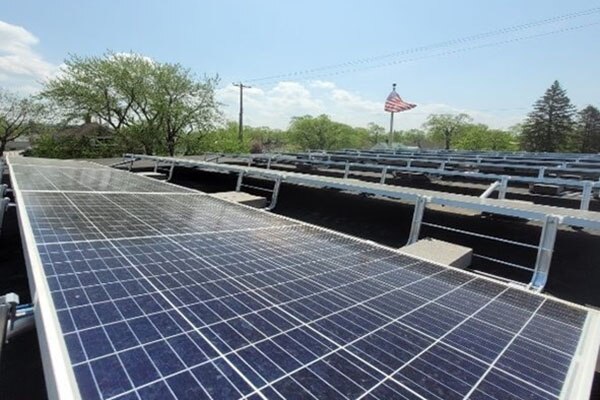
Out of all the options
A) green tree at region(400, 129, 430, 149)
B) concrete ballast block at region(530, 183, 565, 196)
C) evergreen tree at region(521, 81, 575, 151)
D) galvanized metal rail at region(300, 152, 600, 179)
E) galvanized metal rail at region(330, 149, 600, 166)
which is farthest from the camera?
green tree at region(400, 129, 430, 149)

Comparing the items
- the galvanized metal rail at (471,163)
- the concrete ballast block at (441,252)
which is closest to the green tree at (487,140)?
the galvanized metal rail at (471,163)

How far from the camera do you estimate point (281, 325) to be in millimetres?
1768

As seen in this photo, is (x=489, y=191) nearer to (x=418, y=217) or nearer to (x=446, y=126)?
(x=418, y=217)

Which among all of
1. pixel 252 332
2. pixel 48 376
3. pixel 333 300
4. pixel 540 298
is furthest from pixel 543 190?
pixel 48 376

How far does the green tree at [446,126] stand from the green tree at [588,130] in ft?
54.3

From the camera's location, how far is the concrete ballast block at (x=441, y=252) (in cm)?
430

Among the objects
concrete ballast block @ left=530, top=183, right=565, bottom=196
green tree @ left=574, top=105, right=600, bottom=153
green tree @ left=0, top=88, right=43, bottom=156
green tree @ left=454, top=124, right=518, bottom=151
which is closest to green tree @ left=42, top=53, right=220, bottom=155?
green tree @ left=0, top=88, right=43, bottom=156

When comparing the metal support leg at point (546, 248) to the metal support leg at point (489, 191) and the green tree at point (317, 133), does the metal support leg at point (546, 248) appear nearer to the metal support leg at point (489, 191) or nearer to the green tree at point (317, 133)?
the metal support leg at point (489, 191)

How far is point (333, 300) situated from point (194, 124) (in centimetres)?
3191

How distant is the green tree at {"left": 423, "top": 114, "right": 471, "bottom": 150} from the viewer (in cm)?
6506

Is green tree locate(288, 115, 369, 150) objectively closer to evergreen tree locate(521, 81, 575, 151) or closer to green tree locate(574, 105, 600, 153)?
evergreen tree locate(521, 81, 575, 151)

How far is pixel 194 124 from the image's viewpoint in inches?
1245

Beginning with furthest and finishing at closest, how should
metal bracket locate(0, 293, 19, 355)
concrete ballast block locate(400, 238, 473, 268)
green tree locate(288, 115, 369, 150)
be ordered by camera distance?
green tree locate(288, 115, 369, 150) → concrete ballast block locate(400, 238, 473, 268) → metal bracket locate(0, 293, 19, 355)

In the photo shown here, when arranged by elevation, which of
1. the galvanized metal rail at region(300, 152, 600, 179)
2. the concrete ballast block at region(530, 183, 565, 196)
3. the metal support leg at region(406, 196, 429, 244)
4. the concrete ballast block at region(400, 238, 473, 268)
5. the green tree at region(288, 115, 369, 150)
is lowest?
the concrete ballast block at region(400, 238, 473, 268)
